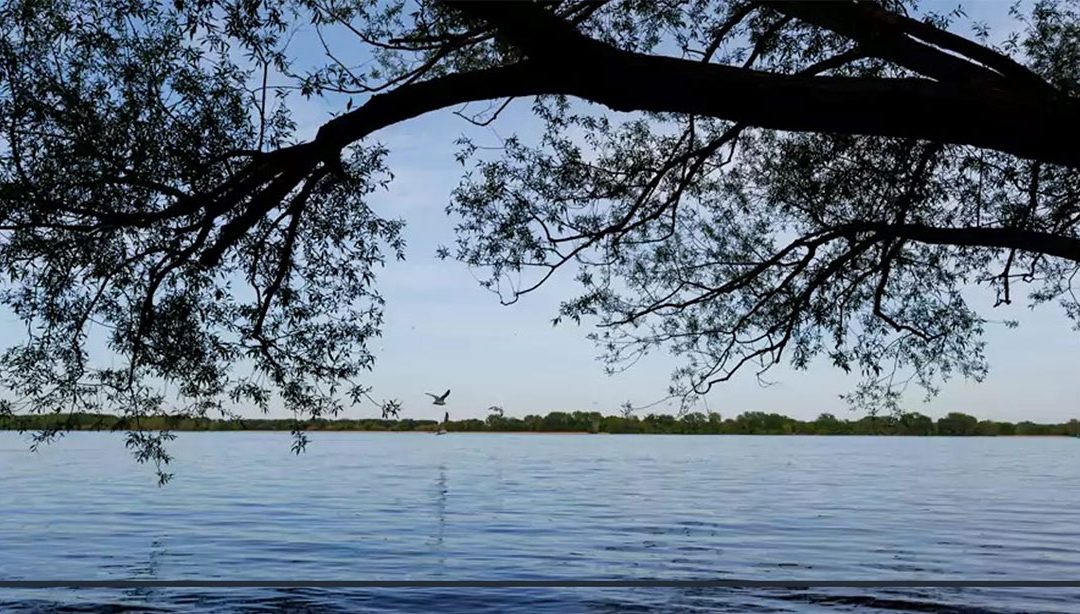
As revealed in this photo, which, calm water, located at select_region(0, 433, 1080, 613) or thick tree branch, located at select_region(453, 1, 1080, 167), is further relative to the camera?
calm water, located at select_region(0, 433, 1080, 613)

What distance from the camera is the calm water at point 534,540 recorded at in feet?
61.1

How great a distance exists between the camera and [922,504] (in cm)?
4197

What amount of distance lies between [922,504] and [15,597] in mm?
33248

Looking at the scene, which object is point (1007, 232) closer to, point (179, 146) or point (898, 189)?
point (898, 189)

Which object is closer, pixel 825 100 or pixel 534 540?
pixel 825 100

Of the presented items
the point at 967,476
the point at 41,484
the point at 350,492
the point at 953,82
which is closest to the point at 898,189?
the point at 953,82

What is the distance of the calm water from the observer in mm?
18625

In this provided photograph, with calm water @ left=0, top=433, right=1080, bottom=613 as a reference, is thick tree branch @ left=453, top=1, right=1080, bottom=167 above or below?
above

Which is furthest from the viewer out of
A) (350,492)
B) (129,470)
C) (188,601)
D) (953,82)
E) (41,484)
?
(129,470)

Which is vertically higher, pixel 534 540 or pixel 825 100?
pixel 825 100

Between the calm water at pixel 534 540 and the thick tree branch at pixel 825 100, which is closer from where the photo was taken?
the thick tree branch at pixel 825 100

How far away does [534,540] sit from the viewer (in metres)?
27.5

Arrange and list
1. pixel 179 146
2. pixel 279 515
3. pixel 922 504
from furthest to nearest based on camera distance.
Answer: pixel 922 504
pixel 279 515
pixel 179 146

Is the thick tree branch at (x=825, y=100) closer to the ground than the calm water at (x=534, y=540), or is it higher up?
higher up
